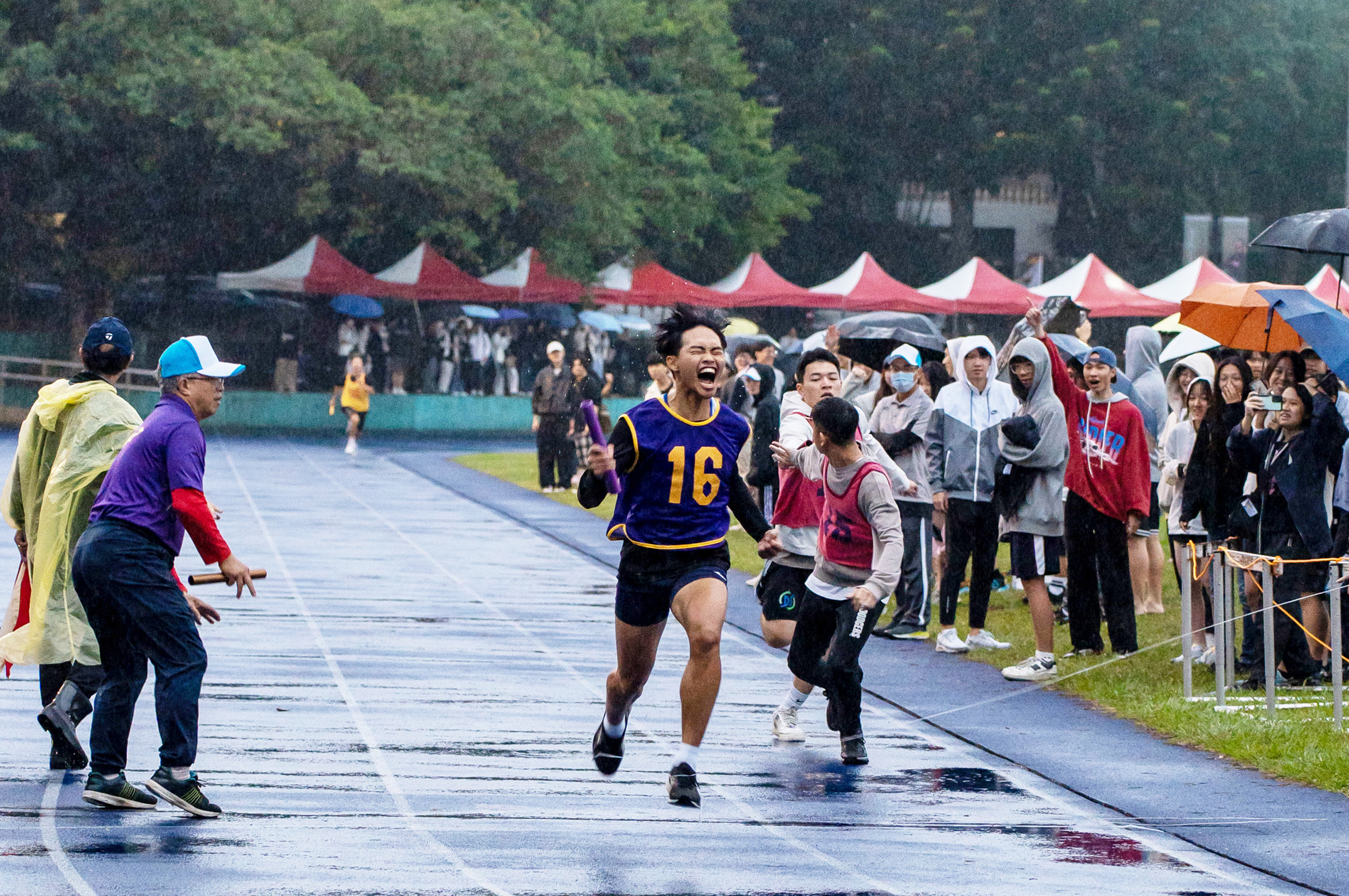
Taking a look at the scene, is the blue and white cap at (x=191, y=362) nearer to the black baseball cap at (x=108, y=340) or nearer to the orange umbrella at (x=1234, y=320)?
the black baseball cap at (x=108, y=340)

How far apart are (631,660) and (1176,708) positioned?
326 centimetres

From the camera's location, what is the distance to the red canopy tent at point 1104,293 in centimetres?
3409

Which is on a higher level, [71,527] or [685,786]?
[71,527]

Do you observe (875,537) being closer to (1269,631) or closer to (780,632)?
(780,632)

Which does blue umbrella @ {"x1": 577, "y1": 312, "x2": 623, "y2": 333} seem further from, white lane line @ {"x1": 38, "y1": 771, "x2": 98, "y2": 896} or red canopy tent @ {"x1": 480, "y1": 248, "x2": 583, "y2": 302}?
white lane line @ {"x1": 38, "y1": 771, "x2": 98, "y2": 896}

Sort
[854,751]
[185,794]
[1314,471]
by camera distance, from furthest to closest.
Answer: [1314,471]
[854,751]
[185,794]

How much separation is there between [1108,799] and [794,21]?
4746cm

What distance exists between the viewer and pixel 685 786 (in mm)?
7074

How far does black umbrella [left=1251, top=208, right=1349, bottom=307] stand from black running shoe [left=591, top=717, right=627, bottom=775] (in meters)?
4.45

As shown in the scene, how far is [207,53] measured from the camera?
114 feet

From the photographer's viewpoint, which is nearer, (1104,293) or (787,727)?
(787,727)

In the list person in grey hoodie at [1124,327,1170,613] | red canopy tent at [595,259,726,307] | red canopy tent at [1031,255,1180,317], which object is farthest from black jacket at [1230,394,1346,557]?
red canopy tent at [595,259,726,307]

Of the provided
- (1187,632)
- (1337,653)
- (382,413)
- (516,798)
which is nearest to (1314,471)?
(1187,632)

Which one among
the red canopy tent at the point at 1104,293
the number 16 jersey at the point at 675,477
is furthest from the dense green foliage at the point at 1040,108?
the number 16 jersey at the point at 675,477
